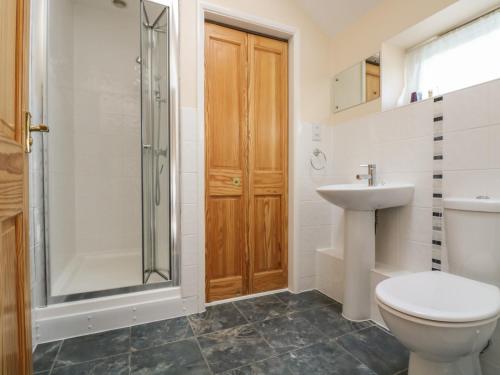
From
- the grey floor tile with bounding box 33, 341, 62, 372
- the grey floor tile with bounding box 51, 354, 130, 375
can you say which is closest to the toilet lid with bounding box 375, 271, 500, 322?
the grey floor tile with bounding box 51, 354, 130, 375

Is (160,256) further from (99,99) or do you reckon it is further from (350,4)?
(350,4)

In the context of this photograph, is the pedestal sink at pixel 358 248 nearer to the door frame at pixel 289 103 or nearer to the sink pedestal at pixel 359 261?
the sink pedestal at pixel 359 261

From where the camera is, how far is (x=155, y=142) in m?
1.85

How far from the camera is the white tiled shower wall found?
1.25 meters

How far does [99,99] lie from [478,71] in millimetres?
2901

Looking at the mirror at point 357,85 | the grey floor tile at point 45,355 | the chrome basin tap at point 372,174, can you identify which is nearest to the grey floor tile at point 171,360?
the grey floor tile at point 45,355

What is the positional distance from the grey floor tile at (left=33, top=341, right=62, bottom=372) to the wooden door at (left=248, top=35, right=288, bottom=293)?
48.6 inches

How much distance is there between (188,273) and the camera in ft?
5.72

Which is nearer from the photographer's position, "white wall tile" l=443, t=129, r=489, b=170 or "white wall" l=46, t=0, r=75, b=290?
"white wall tile" l=443, t=129, r=489, b=170

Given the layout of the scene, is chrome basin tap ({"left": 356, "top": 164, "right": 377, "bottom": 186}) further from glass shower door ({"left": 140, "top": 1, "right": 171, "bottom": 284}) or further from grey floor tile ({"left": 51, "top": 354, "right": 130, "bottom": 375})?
grey floor tile ({"left": 51, "top": 354, "right": 130, "bottom": 375})

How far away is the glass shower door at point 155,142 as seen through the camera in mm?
1755

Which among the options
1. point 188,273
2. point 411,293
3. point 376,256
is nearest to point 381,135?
point 376,256

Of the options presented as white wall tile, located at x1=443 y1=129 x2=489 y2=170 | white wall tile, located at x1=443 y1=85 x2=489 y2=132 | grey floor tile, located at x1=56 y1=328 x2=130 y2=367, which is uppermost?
white wall tile, located at x1=443 y1=85 x2=489 y2=132

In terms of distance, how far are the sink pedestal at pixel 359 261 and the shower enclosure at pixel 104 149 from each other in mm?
1142
